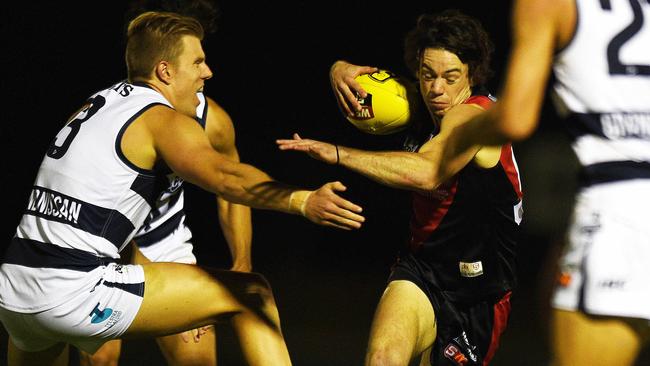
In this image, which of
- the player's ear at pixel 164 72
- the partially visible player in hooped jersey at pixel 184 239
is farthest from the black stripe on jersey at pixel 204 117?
the player's ear at pixel 164 72

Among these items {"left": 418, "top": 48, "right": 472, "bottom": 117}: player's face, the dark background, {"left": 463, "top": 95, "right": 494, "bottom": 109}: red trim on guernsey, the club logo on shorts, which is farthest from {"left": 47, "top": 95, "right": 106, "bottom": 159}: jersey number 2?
the dark background

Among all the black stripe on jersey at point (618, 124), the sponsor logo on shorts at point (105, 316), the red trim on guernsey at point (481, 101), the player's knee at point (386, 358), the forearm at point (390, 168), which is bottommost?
the player's knee at point (386, 358)

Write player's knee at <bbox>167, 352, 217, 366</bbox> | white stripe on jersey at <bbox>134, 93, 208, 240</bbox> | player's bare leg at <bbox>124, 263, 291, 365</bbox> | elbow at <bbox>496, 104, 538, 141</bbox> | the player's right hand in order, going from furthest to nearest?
white stripe on jersey at <bbox>134, 93, 208, 240</bbox>, player's knee at <bbox>167, 352, 217, 366</bbox>, player's bare leg at <bbox>124, 263, 291, 365</bbox>, the player's right hand, elbow at <bbox>496, 104, 538, 141</bbox>

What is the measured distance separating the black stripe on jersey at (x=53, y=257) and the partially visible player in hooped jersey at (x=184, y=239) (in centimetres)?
85

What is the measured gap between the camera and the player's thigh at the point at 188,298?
341 cm

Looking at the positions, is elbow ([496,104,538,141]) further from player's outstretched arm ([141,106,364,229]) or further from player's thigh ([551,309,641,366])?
player's outstretched arm ([141,106,364,229])

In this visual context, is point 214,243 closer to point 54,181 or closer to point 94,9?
point 94,9

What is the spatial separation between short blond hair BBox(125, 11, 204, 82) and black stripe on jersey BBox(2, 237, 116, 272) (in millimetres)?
703

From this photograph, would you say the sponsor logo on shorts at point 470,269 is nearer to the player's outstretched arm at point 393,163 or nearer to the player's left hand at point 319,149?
the player's outstretched arm at point 393,163

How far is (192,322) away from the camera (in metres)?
3.48

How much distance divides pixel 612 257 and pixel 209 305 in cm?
151

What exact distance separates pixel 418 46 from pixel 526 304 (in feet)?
9.73

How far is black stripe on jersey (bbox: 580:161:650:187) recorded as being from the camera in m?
2.46

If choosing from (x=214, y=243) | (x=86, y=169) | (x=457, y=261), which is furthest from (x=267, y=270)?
(x=86, y=169)
